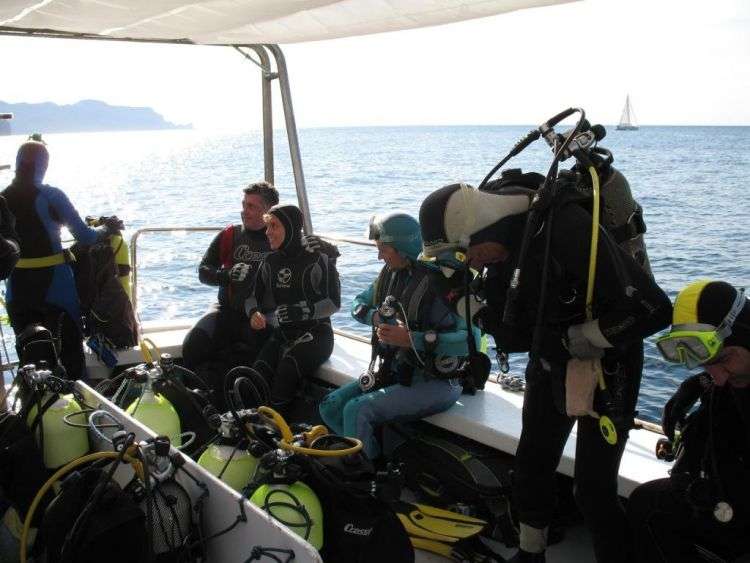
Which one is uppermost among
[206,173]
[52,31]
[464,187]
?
[52,31]

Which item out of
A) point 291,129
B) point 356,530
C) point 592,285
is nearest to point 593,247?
point 592,285

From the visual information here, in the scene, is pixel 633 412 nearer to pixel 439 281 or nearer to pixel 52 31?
pixel 439 281

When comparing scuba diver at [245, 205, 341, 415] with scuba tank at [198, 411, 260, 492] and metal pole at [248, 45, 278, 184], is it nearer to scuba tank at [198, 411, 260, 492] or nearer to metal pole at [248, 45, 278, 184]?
scuba tank at [198, 411, 260, 492]

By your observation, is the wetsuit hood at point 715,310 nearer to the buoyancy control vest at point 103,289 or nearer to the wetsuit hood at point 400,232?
the wetsuit hood at point 400,232

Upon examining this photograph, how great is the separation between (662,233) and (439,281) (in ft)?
50.0

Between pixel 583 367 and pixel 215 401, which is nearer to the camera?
pixel 583 367

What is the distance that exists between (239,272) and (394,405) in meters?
1.38

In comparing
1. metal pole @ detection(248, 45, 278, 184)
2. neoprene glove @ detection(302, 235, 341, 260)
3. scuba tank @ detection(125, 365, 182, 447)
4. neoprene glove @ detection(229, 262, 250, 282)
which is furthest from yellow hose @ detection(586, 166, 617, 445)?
metal pole @ detection(248, 45, 278, 184)

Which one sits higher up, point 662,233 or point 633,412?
point 633,412

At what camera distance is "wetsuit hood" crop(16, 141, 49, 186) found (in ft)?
12.4

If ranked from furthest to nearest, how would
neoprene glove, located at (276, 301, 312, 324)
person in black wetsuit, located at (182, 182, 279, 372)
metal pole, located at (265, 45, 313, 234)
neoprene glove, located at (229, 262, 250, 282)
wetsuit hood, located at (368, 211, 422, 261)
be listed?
metal pole, located at (265, 45, 313, 234) < person in black wetsuit, located at (182, 182, 279, 372) < neoprene glove, located at (229, 262, 250, 282) < neoprene glove, located at (276, 301, 312, 324) < wetsuit hood, located at (368, 211, 422, 261)

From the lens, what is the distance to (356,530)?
7.23 feet

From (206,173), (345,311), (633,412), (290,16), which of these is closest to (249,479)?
(633,412)

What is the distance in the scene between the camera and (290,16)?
→ 11.4 ft
